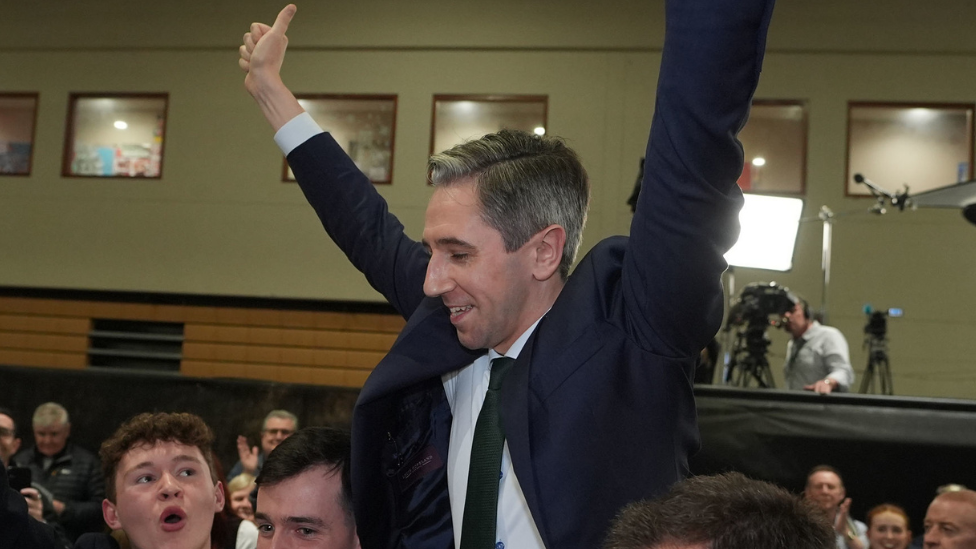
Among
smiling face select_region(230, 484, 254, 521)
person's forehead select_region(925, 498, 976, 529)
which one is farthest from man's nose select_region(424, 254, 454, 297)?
smiling face select_region(230, 484, 254, 521)

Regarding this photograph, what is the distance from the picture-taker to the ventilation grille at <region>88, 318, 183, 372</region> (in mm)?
9492

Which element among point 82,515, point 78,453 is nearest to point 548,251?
point 82,515

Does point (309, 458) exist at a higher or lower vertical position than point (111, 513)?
higher

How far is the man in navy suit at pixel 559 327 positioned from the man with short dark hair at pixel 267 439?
3.69m

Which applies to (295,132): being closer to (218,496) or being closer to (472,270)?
(472,270)

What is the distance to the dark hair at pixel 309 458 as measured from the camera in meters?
1.75

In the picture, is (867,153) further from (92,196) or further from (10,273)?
(10,273)

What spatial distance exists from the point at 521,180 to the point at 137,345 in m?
9.01

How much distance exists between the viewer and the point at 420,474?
1.48 m

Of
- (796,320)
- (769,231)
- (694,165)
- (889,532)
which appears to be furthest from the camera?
(796,320)

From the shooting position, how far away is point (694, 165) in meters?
1.13

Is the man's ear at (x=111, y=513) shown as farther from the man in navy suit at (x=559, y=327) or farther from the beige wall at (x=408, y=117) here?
the beige wall at (x=408, y=117)

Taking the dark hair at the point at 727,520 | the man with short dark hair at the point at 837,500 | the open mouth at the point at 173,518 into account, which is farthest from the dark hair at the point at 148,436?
the man with short dark hair at the point at 837,500

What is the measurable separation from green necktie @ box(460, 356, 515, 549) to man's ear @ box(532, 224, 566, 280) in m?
0.21
